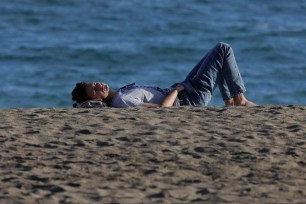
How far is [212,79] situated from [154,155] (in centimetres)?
197

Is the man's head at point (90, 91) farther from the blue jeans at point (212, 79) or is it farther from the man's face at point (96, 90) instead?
the blue jeans at point (212, 79)

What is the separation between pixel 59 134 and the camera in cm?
834

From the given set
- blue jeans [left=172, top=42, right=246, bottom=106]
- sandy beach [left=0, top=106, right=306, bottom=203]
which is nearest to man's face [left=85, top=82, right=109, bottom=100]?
sandy beach [left=0, top=106, right=306, bottom=203]

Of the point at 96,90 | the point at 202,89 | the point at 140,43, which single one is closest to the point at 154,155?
the point at 96,90

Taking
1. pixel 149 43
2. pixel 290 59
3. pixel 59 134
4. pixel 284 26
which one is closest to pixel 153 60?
pixel 149 43

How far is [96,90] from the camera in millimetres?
9359

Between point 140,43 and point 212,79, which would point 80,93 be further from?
point 140,43

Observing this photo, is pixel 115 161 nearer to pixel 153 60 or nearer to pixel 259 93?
pixel 259 93

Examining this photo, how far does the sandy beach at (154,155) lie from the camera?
7.04m

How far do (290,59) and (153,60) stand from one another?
107 inches

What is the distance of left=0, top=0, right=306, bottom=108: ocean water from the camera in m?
20.8

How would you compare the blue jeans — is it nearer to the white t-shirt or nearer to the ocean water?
the white t-shirt

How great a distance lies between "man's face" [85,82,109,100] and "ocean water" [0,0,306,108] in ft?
31.8

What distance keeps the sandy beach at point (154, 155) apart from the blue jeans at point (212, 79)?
41 cm
